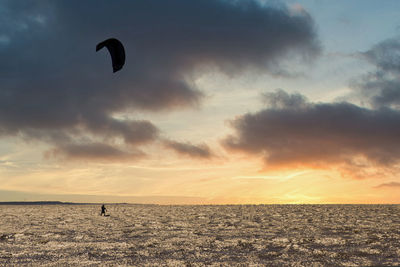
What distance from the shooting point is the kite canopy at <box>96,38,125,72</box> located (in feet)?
38.9

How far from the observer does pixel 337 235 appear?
18.1m

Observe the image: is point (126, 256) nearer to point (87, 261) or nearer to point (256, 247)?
point (87, 261)

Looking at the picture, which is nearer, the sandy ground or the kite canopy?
the kite canopy

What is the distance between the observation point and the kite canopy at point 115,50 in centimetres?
1186

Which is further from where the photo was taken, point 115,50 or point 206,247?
point 206,247

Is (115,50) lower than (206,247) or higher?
higher

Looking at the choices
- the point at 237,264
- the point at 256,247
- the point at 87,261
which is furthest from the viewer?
the point at 256,247

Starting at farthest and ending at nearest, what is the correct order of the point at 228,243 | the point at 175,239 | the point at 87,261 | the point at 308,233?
the point at 308,233 → the point at 175,239 → the point at 228,243 → the point at 87,261

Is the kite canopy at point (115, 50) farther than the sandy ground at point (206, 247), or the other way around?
the sandy ground at point (206, 247)

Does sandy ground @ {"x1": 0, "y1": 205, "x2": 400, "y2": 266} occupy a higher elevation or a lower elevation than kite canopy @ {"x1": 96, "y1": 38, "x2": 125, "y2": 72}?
lower

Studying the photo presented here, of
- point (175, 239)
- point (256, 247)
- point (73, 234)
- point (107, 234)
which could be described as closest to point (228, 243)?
point (256, 247)

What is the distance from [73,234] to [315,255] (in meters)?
12.2

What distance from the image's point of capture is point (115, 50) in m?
12.2

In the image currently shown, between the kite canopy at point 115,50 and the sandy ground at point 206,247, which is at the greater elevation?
the kite canopy at point 115,50
